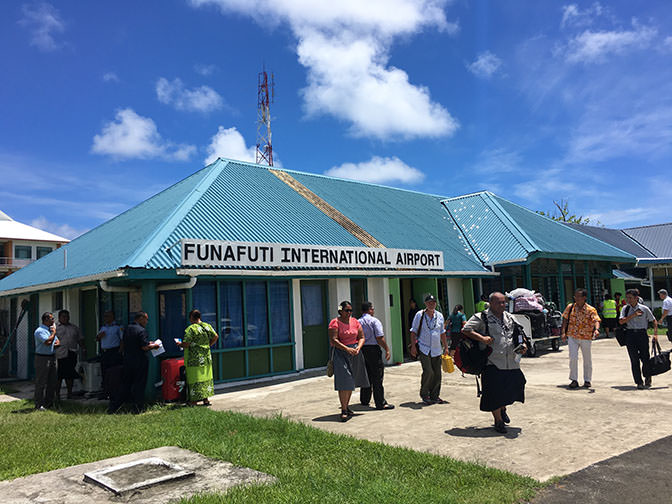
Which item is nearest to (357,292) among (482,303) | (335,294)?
(335,294)

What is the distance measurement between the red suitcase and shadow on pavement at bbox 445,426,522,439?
516 cm

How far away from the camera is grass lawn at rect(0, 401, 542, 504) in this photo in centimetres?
455

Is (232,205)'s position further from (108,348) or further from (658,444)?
(658,444)

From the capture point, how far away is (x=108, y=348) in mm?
10055

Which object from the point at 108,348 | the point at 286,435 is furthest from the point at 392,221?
the point at 286,435

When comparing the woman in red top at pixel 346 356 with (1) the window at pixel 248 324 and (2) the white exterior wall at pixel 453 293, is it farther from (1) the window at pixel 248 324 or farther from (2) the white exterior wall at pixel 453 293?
(2) the white exterior wall at pixel 453 293

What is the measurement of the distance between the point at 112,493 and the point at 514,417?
17.3ft

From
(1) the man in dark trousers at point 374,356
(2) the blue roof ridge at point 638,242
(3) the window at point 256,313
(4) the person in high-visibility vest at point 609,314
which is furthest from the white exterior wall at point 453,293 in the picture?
(2) the blue roof ridge at point 638,242

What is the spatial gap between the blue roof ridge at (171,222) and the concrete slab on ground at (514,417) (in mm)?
3153

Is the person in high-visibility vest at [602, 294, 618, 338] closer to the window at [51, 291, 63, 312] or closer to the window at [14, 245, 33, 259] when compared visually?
the window at [51, 291, 63, 312]

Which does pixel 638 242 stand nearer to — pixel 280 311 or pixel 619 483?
pixel 280 311

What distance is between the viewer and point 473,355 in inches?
261

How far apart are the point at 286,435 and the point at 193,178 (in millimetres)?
11336

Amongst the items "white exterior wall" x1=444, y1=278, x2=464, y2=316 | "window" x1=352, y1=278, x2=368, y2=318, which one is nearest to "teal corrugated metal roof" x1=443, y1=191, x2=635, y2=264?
"white exterior wall" x1=444, y1=278, x2=464, y2=316
